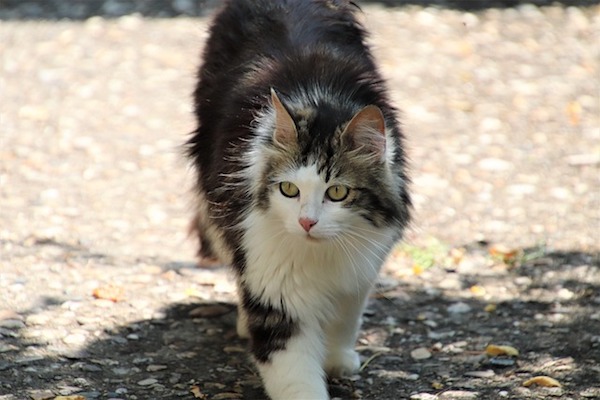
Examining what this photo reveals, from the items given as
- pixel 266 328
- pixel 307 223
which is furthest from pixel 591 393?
pixel 307 223

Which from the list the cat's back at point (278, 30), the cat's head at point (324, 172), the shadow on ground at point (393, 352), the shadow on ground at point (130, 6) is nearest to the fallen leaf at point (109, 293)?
the shadow on ground at point (393, 352)

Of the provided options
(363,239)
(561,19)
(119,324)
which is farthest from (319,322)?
(561,19)

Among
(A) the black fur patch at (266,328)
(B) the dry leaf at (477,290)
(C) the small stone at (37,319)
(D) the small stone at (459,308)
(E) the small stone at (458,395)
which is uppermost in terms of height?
(A) the black fur patch at (266,328)

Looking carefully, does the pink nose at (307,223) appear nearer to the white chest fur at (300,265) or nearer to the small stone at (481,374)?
the white chest fur at (300,265)

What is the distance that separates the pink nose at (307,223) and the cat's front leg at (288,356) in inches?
20.5

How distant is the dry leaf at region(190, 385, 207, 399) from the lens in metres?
4.37

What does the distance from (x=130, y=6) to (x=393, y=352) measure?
617cm

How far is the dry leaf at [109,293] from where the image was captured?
5348 millimetres

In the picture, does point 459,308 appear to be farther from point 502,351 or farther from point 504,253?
point 504,253

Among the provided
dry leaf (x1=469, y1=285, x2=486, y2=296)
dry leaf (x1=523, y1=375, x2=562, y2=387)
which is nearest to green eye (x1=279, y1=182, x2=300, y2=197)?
dry leaf (x1=523, y1=375, x2=562, y2=387)

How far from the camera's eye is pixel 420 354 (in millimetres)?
4926

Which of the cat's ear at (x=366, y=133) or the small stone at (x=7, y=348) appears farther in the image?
the small stone at (x=7, y=348)

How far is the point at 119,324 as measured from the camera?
5086 mm

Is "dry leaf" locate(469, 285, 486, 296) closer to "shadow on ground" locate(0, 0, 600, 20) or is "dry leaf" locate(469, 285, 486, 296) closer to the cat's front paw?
the cat's front paw
